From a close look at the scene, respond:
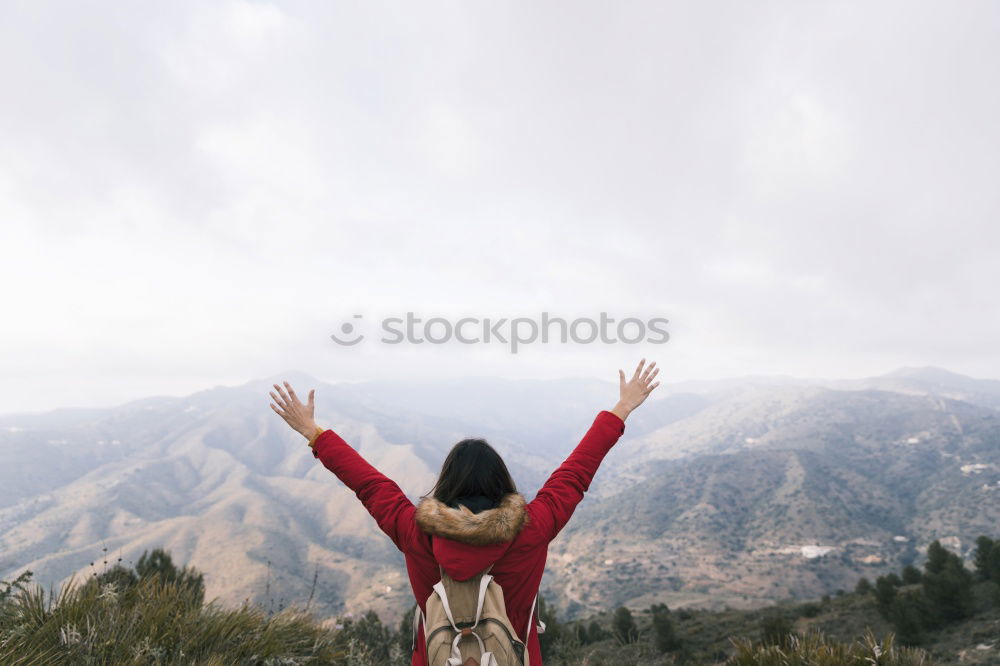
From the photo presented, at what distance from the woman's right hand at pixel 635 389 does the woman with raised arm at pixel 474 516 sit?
0.26 metres

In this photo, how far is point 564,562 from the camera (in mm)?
128250

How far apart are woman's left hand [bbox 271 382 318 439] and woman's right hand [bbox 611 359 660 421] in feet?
5.97

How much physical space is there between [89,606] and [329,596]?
112814 mm

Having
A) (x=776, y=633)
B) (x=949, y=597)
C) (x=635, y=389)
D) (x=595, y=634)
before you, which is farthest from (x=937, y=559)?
(x=635, y=389)

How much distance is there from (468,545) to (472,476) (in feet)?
1.22

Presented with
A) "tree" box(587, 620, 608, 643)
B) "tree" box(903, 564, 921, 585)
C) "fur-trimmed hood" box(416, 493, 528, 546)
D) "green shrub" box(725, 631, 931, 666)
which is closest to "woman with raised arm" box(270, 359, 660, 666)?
"fur-trimmed hood" box(416, 493, 528, 546)

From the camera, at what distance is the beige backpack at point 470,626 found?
1931mm

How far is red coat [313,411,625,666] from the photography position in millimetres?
1976

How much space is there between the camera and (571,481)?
2490 millimetres

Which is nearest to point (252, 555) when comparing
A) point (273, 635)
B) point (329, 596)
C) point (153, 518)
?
point (329, 596)

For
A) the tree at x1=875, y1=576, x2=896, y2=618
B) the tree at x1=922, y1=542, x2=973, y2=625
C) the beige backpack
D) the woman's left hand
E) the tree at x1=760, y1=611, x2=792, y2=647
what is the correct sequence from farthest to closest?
the tree at x1=875, y1=576, x2=896, y2=618
the tree at x1=922, y1=542, x2=973, y2=625
the tree at x1=760, y1=611, x2=792, y2=647
the woman's left hand
the beige backpack

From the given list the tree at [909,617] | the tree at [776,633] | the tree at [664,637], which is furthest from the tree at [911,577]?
the tree at [776,633]

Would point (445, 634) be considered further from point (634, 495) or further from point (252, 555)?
point (634, 495)

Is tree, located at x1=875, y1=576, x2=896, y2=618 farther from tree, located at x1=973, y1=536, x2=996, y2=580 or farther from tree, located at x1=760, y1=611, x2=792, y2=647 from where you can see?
tree, located at x1=760, y1=611, x2=792, y2=647
